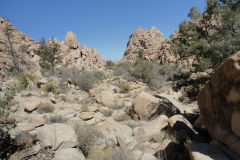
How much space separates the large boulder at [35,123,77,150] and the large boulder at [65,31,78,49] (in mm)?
33703

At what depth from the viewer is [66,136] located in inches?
129

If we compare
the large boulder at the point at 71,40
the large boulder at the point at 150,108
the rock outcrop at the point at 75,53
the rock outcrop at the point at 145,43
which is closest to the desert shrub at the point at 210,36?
the large boulder at the point at 150,108

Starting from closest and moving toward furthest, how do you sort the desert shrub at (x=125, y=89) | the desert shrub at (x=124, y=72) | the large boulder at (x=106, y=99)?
the large boulder at (x=106, y=99) → the desert shrub at (x=125, y=89) → the desert shrub at (x=124, y=72)

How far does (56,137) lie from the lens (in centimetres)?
317

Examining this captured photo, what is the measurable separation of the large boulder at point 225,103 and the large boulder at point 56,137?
10.8 ft

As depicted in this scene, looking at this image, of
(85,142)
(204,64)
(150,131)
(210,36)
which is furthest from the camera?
(210,36)

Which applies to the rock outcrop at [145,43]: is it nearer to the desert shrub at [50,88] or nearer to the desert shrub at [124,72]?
the desert shrub at [124,72]

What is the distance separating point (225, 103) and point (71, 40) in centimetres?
3776

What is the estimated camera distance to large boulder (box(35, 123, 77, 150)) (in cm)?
302

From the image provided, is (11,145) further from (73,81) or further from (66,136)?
(73,81)

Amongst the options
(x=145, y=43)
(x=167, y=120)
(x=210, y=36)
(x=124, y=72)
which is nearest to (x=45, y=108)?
(x=167, y=120)

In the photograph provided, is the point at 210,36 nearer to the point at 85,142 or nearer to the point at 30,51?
the point at 85,142

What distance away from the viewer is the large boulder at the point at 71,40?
33.6m

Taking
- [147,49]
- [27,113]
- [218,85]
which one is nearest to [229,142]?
[218,85]
